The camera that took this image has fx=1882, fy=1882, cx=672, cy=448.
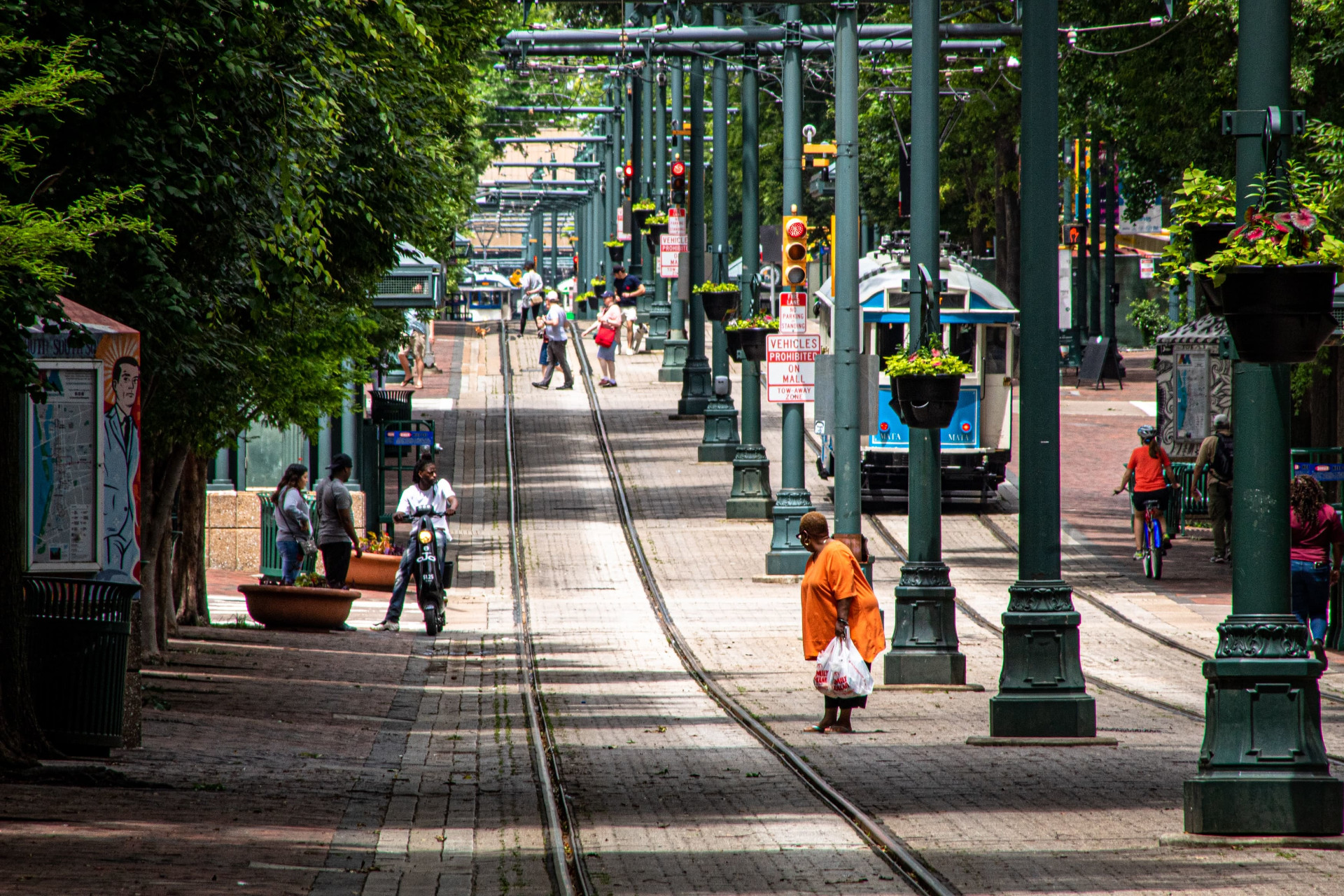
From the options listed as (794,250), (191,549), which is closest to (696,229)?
(794,250)

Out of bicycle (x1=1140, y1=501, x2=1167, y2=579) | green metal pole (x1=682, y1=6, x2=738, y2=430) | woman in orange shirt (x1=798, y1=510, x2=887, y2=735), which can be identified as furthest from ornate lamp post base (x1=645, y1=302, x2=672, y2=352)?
woman in orange shirt (x1=798, y1=510, x2=887, y2=735)

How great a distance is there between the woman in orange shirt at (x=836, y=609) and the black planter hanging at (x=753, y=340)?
12622 millimetres

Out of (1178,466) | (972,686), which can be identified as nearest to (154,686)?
(972,686)

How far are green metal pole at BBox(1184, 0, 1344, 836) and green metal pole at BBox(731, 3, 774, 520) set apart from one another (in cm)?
1762

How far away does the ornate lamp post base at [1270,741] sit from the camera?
8453 mm

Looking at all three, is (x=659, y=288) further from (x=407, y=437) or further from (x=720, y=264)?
(x=407, y=437)

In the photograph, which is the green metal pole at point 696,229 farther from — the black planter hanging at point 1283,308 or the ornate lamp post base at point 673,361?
the black planter hanging at point 1283,308

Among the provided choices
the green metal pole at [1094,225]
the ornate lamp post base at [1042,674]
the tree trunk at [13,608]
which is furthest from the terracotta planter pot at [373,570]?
the green metal pole at [1094,225]

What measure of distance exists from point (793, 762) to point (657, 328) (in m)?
42.6

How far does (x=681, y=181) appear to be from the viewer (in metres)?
37.6

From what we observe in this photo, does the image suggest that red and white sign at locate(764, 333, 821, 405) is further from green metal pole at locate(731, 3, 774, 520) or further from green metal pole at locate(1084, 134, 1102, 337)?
green metal pole at locate(1084, 134, 1102, 337)

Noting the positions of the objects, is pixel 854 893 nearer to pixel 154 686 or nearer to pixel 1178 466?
pixel 154 686

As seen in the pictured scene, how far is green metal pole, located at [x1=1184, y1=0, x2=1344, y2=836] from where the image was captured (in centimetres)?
846

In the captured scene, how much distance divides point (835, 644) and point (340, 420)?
47.0 ft
